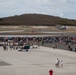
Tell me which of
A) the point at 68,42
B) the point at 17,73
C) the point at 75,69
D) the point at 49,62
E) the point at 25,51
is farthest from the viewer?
the point at 68,42

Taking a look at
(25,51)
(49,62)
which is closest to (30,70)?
(49,62)

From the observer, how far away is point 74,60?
4384 cm

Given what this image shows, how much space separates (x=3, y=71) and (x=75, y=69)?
7.24 m

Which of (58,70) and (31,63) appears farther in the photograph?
(31,63)

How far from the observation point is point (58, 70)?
3503 cm

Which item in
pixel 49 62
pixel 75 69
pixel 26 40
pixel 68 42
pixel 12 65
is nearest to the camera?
pixel 75 69

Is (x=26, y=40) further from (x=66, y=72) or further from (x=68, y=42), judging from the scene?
(x=66, y=72)

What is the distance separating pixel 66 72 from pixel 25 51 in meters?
22.4

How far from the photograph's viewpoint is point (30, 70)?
35031 mm

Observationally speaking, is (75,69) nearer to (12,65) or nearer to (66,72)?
(66,72)

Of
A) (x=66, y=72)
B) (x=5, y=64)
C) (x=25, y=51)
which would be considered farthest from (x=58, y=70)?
(x=25, y=51)

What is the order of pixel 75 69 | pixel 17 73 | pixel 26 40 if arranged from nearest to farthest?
pixel 17 73, pixel 75 69, pixel 26 40

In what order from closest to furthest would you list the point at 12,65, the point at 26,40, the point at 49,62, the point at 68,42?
the point at 12,65
the point at 49,62
the point at 68,42
the point at 26,40

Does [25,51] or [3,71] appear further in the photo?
[25,51]
